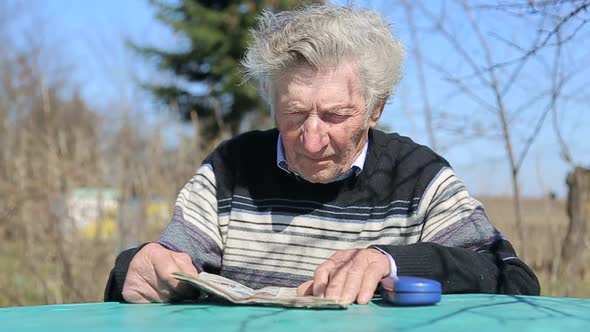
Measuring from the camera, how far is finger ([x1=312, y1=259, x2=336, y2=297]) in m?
1.73

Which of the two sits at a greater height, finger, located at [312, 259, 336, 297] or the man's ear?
the man's ear

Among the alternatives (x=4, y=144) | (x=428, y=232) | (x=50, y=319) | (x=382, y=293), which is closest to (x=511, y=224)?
(x=428, y=232)

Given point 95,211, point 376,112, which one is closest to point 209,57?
point 95,211

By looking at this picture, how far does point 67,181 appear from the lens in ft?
17.4

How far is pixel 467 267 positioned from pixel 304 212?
529 millimetres

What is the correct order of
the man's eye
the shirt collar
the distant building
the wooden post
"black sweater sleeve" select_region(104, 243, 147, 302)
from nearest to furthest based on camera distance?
1. "black sweater sleeve" select_region(104, 243, 147, 302)
2. the man's eye
3. the shirt collar
4. the wooden post
5. the distant building

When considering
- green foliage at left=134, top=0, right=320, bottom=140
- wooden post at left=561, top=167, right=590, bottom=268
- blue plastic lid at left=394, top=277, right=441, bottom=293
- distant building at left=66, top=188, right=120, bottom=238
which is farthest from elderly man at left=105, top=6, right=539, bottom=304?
green foliage at left=134, top=0, right=320, bottom=140

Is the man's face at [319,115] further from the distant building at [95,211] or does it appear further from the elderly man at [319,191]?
the distant building at [95,211]

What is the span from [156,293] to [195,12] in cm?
1486

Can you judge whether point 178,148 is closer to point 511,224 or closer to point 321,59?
point 511,224

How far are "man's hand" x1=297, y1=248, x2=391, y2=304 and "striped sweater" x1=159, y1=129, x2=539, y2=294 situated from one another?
390 millimetres

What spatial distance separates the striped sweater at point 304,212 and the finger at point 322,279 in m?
0.47

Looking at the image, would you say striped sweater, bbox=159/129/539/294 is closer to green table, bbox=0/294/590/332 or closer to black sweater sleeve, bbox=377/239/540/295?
black sweater sleeve, bbox=377/239/540/295

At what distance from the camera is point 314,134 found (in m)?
2.15
